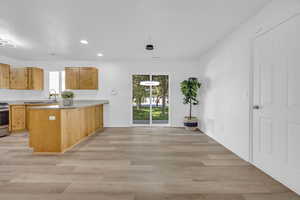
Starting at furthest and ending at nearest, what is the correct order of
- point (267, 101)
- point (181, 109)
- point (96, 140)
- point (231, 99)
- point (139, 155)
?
point (181, 109) → point (96, 140) → point (231, 99) → point (139, 155) → point (267, 101)

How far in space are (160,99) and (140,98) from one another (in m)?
0.79

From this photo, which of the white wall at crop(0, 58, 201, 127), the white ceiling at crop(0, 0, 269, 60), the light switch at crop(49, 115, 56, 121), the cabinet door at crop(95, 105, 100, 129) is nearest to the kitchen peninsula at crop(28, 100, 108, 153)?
the light switch at crop(49, 115, 56, 121)

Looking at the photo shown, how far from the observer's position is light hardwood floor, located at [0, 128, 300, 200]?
6.61ft

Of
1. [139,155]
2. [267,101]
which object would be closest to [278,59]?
[267,101]

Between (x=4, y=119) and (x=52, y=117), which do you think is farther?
(x=4, y=119)

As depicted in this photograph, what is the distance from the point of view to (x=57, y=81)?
6402mm

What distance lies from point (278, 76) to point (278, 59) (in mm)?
237

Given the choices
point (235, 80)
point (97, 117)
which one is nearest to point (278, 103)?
point (235, 80)

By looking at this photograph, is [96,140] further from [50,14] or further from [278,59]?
[278,59]

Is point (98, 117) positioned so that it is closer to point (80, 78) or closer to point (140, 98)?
point (80, 78)

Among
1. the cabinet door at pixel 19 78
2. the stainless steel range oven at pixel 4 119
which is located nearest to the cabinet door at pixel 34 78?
the cabinet door at pixel 19 78

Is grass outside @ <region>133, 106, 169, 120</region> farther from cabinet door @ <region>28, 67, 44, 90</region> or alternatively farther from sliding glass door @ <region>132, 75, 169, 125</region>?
cabinet door @ <region>28, 67, 44, 90</region>

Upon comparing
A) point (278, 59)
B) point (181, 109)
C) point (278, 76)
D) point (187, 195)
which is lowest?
point (187, 195)

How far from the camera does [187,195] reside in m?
2.00
